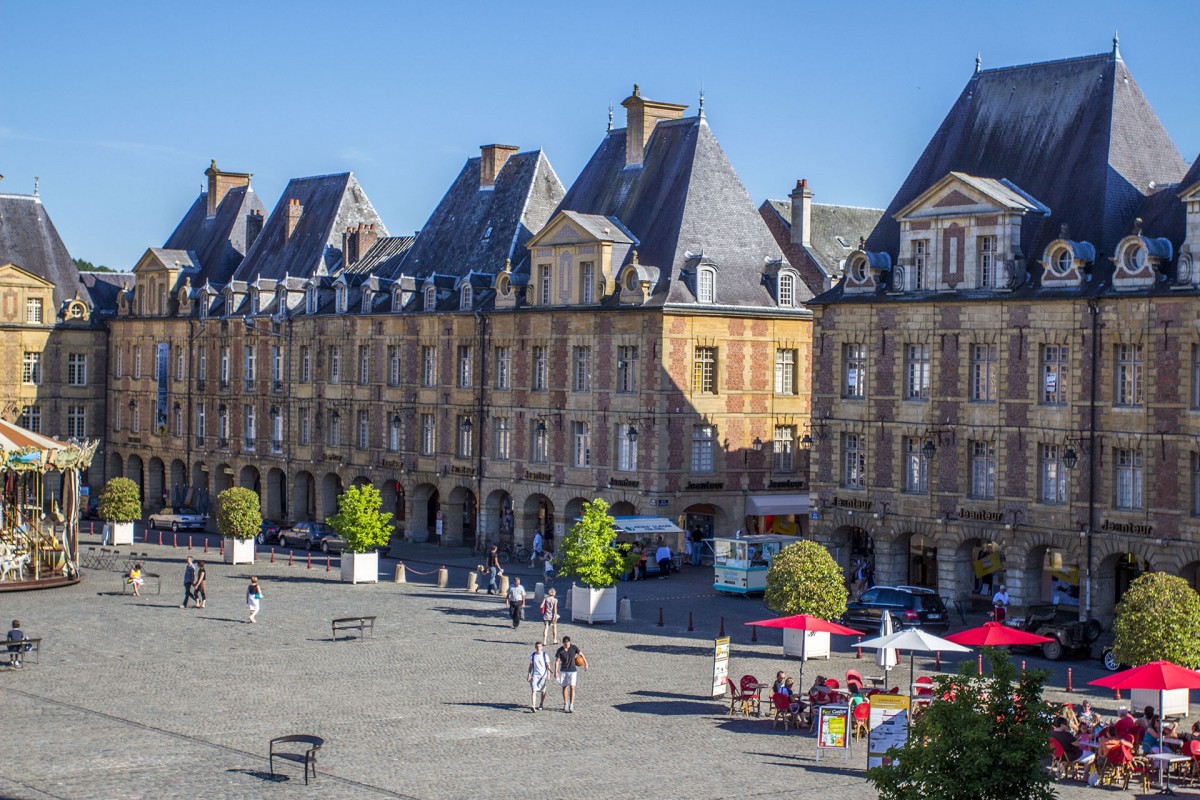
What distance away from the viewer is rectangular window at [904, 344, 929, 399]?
5303 centimetres

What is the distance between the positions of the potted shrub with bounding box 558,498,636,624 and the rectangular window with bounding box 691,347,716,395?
15185 mm

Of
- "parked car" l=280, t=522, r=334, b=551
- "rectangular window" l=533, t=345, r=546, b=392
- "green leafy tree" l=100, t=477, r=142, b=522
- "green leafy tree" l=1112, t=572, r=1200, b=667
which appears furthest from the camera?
"parked car" l=280, t=522, r=334, b=551

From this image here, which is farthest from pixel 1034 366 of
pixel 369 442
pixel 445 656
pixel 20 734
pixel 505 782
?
pixel 369 442

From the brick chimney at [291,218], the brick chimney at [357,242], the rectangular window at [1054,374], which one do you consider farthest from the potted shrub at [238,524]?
the rectangular window at [1054,374]

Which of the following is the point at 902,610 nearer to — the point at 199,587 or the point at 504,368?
the point at 199,587

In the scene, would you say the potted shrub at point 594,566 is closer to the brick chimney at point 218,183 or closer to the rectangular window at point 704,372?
the rectangular window at point 704,372

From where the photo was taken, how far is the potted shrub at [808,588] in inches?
1630

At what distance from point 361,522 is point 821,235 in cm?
3023

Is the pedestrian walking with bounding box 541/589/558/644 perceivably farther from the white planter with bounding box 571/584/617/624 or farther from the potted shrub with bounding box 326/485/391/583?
the potted shrub with bounding box 326/485/391/583

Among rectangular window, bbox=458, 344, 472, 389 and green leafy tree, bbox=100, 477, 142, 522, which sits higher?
rectangular window, bbox=458, 344, 472, 389

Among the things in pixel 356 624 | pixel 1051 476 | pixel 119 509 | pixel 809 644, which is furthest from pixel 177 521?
pixel 809 644

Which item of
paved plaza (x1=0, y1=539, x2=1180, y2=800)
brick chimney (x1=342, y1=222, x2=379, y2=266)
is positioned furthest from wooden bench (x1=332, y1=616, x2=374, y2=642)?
brick chimney (x1=342, y1=222, x2=379, y2=266)

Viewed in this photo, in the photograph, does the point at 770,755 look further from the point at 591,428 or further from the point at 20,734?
the point at 591,428

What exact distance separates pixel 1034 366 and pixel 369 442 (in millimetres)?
33502
